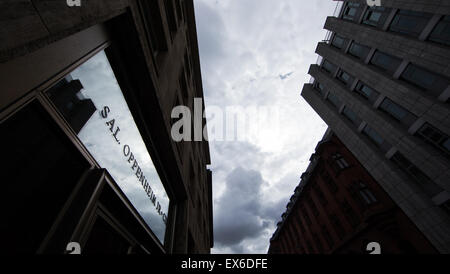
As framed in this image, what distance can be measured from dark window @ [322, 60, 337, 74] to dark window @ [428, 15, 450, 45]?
446 inches

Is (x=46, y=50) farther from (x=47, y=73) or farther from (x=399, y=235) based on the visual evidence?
(x=399, y=235)

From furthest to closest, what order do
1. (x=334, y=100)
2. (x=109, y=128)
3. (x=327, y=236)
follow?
(x=327, y=236) < (x=334, y=100) < (x=109, y=128)

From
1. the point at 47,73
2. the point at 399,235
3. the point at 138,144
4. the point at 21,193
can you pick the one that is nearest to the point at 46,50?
the point at 47,73

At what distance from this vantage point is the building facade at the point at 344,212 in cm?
1978

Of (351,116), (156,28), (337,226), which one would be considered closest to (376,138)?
(351,116)

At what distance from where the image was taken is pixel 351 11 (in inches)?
913

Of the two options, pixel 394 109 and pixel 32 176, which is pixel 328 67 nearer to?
pixel 394 109

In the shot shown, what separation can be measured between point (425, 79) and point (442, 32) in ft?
10.8

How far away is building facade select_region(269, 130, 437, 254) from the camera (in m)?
19.8

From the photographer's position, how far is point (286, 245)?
180ft

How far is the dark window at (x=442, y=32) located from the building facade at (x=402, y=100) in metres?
0.04

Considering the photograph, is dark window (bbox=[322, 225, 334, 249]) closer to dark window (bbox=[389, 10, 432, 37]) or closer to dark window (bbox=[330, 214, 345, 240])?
dark window (bbox=[330, 214, 345, 240])

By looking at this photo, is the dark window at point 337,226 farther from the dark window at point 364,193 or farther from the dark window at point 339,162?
the dark window at point 339,162
